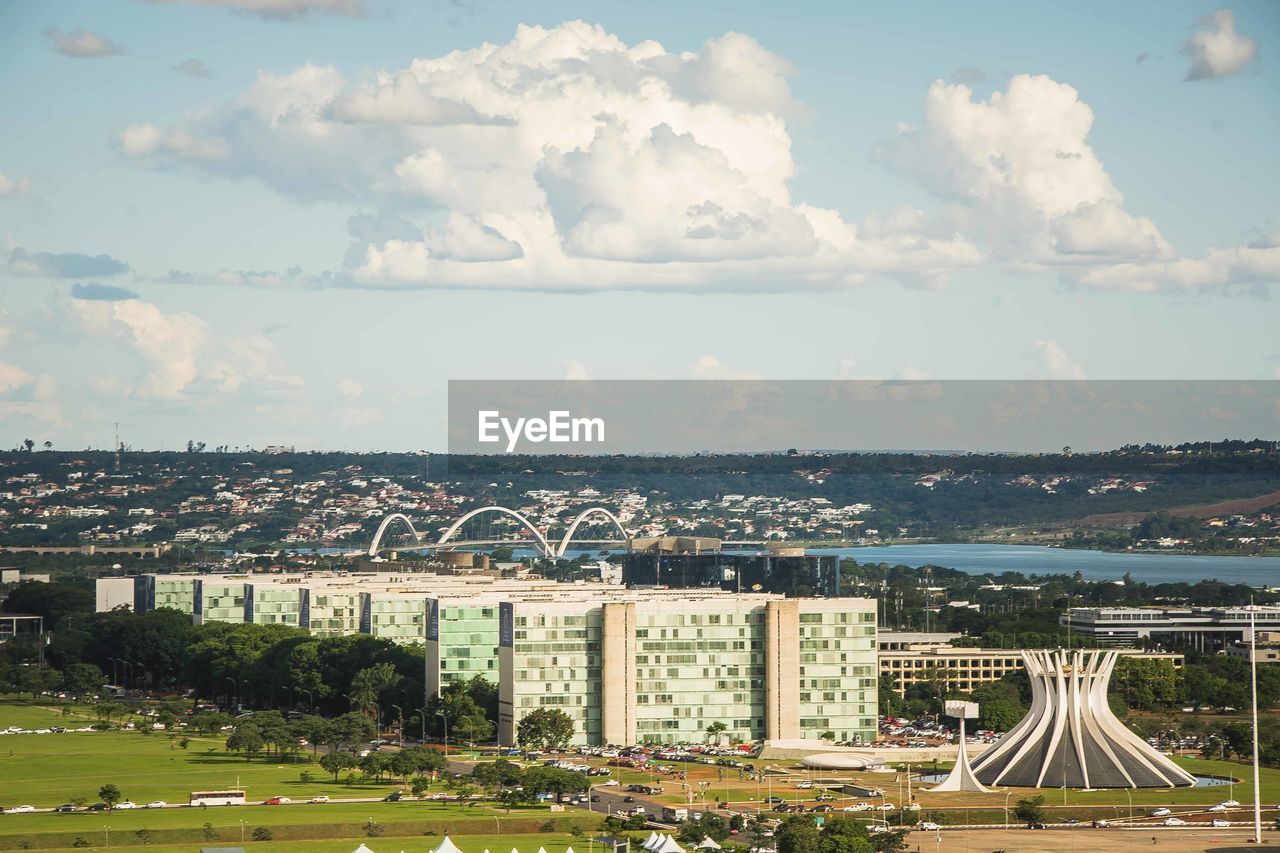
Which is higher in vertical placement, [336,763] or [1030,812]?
[336,763]

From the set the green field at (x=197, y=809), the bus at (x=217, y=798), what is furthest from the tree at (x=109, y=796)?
the bus at (x=217, y=798)

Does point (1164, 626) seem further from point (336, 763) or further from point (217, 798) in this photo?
point (217, 798)

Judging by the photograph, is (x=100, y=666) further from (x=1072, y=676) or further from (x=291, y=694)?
(x=1072, y=676)

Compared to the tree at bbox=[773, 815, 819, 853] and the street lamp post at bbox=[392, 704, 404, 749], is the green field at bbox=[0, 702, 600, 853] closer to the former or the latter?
the street lamp post at bbox=[392, 704, 404, 749]

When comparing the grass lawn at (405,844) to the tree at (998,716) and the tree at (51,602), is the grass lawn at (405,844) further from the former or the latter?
the tree at (51,602)

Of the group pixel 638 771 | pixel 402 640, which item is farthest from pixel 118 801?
pixel 402 640

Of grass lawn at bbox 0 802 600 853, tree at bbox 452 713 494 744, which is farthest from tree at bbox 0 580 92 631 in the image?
grass lawn at bbox 0 802 600 853

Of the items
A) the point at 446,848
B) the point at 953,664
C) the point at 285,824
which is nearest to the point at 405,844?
the point at 446,848
